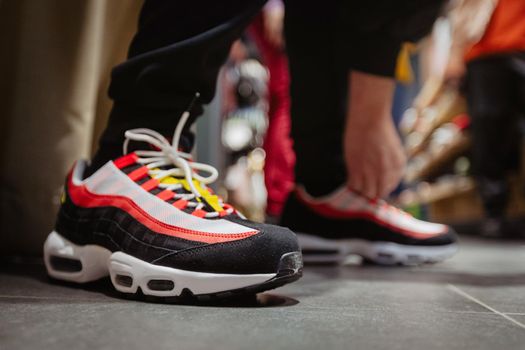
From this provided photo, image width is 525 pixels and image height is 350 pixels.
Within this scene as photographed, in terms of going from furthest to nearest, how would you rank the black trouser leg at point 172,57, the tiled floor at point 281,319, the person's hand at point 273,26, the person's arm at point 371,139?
the person's hand at point 273,26 → the person's arm at point 371,139 → the black trouser leg at point 172,57 → the tiled floor at point 281,319

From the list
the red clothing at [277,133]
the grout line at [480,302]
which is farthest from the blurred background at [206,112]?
the grout line at [480,302]

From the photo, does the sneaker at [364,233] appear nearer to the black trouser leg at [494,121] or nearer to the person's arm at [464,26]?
the person's arm at [464,26]

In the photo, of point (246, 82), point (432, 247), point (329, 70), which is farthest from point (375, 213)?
point (246, 82)

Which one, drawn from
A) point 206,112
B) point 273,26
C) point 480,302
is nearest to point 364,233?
point 480,302

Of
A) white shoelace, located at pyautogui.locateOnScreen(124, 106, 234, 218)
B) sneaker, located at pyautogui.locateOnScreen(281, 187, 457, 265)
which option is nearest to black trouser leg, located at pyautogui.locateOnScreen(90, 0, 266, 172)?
white shoelace, located at pyautogui.locateOnScreen(124, 106, 234, 218)

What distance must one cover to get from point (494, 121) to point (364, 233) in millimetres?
1759

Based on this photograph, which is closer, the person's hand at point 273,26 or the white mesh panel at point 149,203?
the white mesh panel at point 149,203

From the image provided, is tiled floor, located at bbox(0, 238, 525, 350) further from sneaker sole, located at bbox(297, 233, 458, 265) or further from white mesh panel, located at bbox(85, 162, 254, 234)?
sneaker sole, located at bbox(297, 233, 458, 265)

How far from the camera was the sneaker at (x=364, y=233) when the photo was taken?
3.67 ft

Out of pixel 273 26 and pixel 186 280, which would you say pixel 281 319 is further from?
pixel 273 26

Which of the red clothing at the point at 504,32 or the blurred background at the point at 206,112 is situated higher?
the red clothing at the point at 504,32

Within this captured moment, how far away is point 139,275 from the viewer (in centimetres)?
57

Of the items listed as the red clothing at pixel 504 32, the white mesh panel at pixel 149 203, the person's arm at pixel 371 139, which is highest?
the red clothing at pixel 504 32

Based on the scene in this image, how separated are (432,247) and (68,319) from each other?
0.87m
